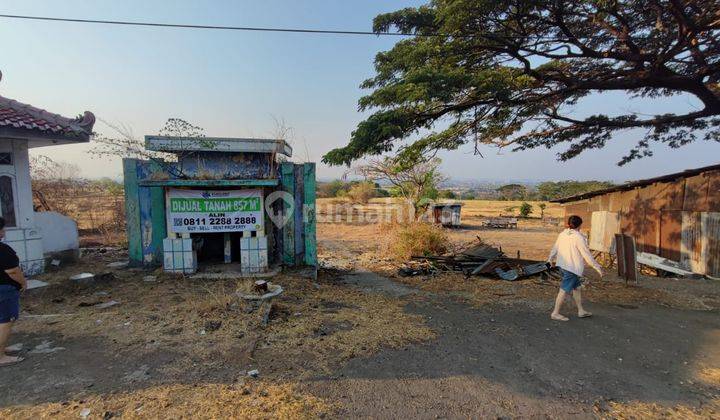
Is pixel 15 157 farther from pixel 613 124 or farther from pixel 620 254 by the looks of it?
pixel 613 124

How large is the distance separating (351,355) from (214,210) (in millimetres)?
4701

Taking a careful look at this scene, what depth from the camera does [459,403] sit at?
3.31 m

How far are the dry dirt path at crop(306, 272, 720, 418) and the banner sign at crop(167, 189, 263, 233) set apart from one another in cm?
425

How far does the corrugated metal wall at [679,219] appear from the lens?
9.93 meters

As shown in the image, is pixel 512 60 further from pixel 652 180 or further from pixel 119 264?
pixel 119 264

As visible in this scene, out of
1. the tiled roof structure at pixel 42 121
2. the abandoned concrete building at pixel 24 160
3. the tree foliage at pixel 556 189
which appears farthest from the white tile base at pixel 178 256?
the tree foliage at pixel 556 189

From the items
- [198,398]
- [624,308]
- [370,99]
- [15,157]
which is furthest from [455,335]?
[15,157]

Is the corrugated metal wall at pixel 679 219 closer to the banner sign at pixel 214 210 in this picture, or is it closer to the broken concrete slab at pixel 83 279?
the banner sign at pixel 214 210

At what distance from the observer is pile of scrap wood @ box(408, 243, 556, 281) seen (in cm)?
898

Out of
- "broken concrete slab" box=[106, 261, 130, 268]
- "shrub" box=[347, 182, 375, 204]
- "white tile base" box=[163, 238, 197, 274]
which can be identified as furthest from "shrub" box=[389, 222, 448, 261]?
"shrub" box=[347, 182, 375, 204]

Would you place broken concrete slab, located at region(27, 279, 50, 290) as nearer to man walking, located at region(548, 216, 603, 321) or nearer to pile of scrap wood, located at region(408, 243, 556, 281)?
pile of scrap wood, located at region(408, 243, 556, 281)

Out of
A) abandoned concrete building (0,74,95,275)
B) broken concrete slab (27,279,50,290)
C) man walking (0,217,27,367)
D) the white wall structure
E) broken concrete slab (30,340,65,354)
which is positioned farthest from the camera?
the white wall structure

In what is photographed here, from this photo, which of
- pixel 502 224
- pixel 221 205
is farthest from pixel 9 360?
pixel 502 224

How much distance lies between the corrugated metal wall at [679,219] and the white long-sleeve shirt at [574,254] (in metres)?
7.52
